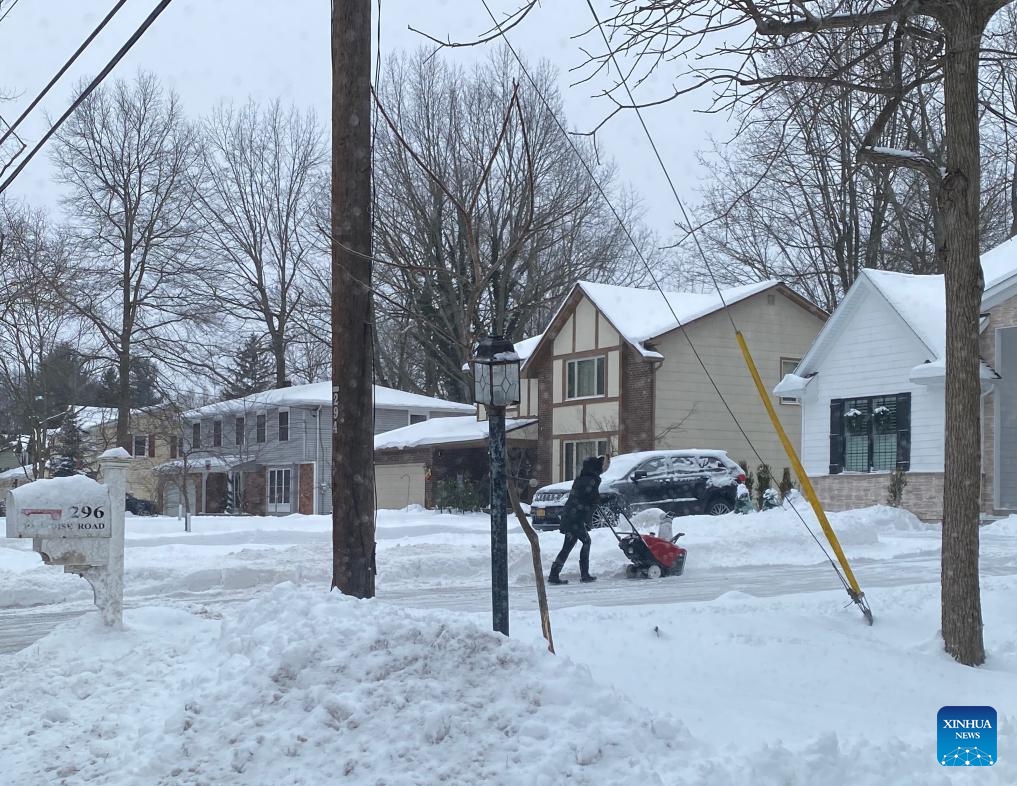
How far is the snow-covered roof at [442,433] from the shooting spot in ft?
128

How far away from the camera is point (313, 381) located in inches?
2299

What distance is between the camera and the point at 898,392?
26781mm

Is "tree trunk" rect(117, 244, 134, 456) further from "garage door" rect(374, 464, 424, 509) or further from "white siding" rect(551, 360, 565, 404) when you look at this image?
"white siding" rect(551, 360, 565, 404)

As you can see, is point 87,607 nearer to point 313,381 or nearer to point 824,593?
point 824,593

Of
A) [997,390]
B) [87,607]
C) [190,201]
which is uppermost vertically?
[190,201]

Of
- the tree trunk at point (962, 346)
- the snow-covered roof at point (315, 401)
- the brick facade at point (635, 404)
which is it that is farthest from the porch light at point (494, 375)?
the snow-covered roof at point (315, 401)

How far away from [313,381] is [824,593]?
4774cm

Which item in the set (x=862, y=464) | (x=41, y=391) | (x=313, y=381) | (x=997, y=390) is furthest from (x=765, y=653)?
(x=313, y=381)

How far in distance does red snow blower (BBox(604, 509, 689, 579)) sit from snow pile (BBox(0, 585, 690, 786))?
982 centimetres

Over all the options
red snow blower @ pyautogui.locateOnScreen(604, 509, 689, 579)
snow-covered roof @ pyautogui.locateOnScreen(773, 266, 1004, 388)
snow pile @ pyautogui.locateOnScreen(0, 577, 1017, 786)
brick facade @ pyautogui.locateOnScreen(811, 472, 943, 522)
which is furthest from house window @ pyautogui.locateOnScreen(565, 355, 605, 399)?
snow pile @ pyautogui.locateOnScreen(0, 577, 1017, 786)

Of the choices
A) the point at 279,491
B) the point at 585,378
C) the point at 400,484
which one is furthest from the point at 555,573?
the point at 279,491

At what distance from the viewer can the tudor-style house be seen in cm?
3522

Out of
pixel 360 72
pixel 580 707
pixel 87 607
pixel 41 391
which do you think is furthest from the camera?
pixel 41 391

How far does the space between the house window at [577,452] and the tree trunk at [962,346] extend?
27.3m
